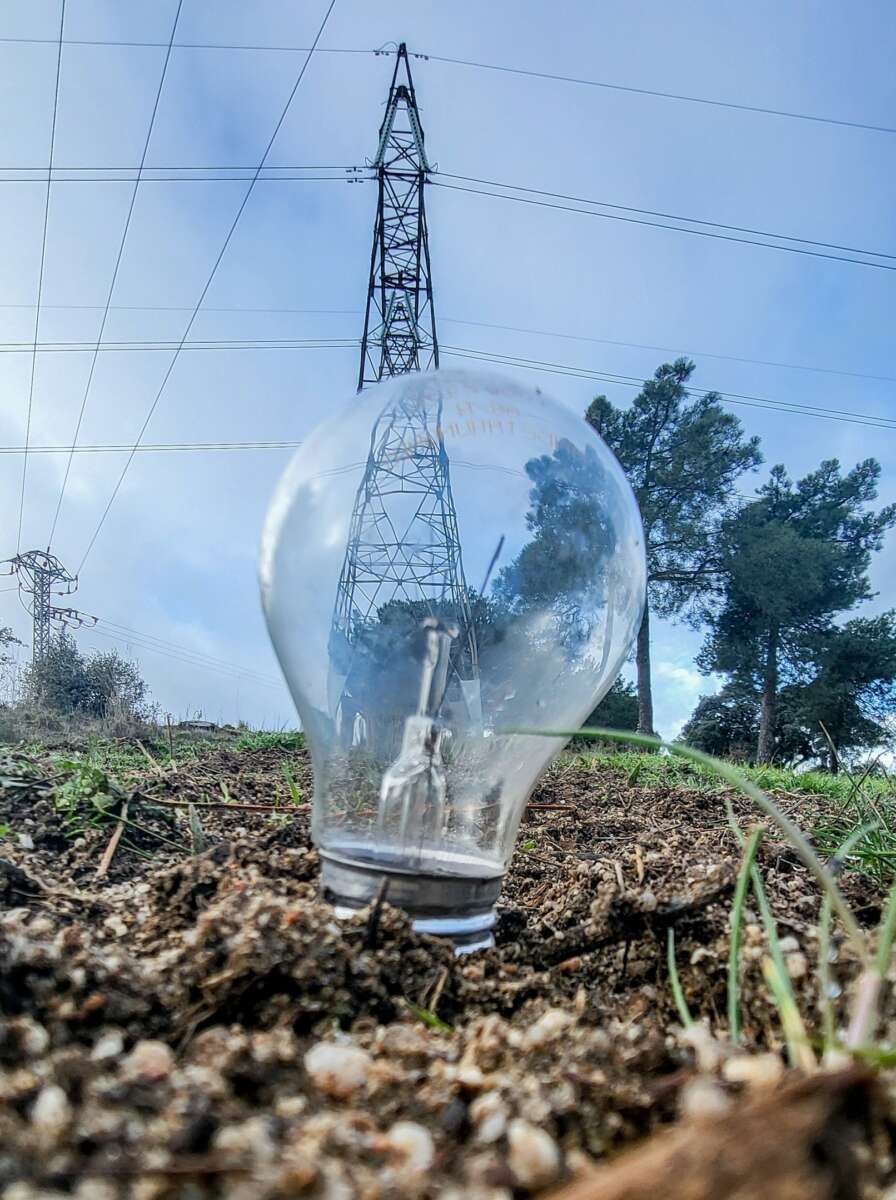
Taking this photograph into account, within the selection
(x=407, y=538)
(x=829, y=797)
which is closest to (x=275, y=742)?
(x=829, y=797)

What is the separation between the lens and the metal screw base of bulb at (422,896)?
1286 mm

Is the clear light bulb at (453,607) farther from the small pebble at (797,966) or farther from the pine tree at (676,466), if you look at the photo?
the pine tree at (676,466)

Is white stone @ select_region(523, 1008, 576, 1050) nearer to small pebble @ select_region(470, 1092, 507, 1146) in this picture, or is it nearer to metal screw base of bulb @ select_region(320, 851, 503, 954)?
small pebble @ select_region(470, 1092, 507, 1146)

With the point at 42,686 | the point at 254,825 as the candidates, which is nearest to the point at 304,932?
the point at 254,825

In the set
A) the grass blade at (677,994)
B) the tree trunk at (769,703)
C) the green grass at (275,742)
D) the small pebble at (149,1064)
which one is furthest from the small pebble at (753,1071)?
the tree trunk at (769,703)

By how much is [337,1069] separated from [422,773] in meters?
0.72

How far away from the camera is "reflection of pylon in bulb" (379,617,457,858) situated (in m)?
1.44

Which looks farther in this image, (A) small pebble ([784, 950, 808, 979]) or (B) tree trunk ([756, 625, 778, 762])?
(B) tree trunk ([756, 625, 778, 762])

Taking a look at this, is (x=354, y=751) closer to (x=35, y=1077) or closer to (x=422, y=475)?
(x=422, y=475)

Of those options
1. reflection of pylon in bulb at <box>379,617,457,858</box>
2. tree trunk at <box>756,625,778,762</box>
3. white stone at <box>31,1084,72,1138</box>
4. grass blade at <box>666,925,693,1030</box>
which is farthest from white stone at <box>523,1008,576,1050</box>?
tree trunk at <box>756,625,778,762</box>

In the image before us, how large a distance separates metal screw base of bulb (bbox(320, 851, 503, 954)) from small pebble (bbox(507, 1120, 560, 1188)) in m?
0.66

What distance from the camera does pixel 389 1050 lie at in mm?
826

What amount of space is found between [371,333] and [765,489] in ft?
35.9

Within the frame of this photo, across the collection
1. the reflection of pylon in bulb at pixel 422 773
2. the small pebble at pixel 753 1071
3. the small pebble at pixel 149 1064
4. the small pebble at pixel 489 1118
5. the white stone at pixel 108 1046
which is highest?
the reflection of pylon in bulb at pixel 422 773
